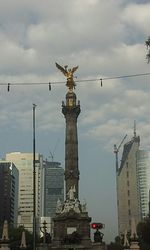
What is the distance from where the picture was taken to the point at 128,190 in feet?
542

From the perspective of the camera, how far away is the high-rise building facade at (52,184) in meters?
175

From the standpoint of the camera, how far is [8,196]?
464ft

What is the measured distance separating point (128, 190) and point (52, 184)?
32.5 m

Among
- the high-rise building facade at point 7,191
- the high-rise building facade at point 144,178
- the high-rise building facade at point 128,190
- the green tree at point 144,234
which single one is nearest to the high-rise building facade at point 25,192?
the high-rise building facade at point 7,191

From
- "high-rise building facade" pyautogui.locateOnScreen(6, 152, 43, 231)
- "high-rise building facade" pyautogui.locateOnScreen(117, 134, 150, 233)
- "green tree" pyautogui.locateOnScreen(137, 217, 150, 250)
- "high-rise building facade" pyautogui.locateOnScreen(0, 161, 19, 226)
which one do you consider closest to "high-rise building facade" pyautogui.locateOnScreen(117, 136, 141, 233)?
"high-rise building facade" pyautogui.locateOnScreen(117, 134, 150, 233)

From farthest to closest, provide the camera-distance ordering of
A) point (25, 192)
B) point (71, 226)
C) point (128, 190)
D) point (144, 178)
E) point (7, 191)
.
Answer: point (144, 178), point (128, 190), point (25, 192), point (7, 191), point (71, 226)

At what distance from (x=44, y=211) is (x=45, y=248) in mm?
130496

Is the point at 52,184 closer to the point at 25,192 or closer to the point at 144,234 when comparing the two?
the point at 25,192

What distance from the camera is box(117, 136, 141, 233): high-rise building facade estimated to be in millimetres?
157750

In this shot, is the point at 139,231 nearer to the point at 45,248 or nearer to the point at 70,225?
the point at 70,225

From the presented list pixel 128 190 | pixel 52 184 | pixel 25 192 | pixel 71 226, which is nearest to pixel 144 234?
pixel 71 226

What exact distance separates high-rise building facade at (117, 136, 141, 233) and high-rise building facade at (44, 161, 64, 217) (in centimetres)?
2285

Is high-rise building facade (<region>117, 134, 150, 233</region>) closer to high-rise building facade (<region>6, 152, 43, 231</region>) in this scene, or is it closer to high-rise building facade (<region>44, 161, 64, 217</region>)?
high-rise building facade (<region>44, 161, 64, 217</region>)

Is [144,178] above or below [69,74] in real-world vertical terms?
below
